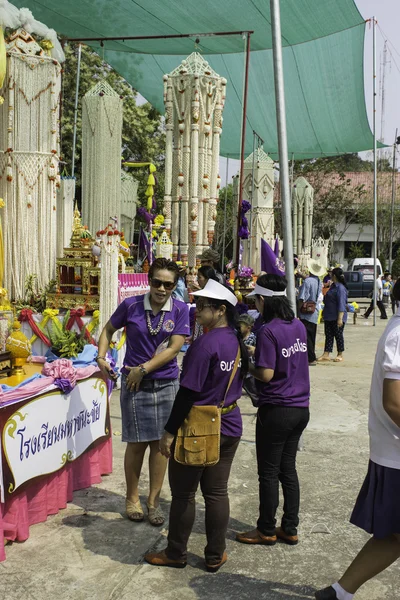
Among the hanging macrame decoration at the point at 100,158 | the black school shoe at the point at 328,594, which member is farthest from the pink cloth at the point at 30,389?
the hanging macrame decoration at the point at 100,158

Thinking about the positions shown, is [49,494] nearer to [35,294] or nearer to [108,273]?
[108,273]

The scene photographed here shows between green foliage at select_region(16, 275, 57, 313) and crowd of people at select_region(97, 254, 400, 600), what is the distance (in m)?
5.24

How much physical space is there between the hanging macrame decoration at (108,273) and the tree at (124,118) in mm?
13574

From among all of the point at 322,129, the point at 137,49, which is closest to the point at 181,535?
the point at 137,49

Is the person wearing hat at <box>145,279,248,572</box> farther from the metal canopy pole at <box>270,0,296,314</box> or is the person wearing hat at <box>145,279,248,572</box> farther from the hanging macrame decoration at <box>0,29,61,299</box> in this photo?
the hanging macrame decoration at <box>0,29,61,299</box>

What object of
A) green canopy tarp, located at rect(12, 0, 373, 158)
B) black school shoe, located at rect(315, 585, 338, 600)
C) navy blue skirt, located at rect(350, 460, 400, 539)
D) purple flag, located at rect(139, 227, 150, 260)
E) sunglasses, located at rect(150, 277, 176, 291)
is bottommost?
black school shoe, located at rect(315, 585, 338, 600)

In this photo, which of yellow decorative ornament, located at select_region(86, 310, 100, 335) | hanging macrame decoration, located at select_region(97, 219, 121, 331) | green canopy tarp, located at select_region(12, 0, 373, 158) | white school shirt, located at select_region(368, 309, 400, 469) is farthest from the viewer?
green canopy tarp, located at select_region(12, 0, 373, 158)

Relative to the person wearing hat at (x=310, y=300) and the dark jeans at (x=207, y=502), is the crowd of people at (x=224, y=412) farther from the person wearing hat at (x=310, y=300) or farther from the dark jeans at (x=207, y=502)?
the person wearing hat at (x=310, y=300)

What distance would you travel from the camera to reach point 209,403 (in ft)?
11.0

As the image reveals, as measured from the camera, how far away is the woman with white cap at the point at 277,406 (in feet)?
12.5

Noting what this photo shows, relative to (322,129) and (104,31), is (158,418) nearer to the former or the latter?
(104,31)

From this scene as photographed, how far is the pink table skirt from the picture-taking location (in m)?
3.76

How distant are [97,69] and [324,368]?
15731mm

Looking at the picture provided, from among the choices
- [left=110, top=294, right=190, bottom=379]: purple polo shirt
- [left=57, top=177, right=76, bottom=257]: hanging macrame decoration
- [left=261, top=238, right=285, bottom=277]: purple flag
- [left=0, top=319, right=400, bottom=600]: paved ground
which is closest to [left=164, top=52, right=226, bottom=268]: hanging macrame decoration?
[left=57, top=177, right=76, bottom=257]: hanging macrame decoration
